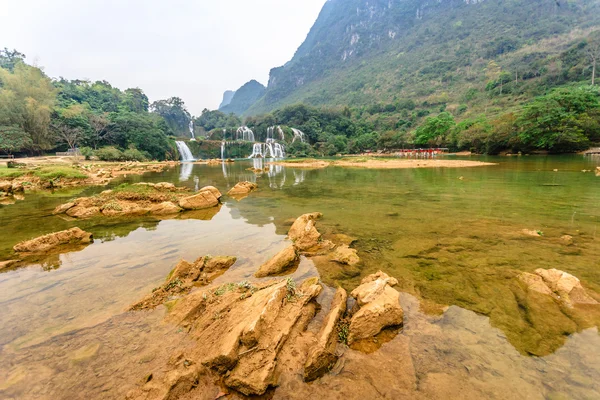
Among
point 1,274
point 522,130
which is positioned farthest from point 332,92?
point 1,274

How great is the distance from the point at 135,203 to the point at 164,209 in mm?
1693

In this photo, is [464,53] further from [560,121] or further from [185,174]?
[185,174]

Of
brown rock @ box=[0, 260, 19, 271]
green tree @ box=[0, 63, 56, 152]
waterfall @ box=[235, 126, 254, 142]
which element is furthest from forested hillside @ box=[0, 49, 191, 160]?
brown rock @ box=[0, 260, 19, 271]

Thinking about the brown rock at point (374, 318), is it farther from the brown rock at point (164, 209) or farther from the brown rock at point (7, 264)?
the brown rock at point (164, 209)

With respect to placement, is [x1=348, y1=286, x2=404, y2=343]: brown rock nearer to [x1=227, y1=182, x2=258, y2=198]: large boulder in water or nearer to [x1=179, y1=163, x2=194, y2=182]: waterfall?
[x1=227, y1=182, x2=258, y2=198]: large boulder in water

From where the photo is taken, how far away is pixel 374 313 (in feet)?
11.1

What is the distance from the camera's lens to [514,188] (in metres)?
13.6

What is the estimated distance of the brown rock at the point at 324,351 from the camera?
108 inches

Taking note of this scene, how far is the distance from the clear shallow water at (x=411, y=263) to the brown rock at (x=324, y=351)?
63cm

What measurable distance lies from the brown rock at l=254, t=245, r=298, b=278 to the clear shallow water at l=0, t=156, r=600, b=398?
271mm

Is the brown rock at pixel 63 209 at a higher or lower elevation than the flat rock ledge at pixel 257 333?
higher

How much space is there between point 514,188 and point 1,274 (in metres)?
19.2

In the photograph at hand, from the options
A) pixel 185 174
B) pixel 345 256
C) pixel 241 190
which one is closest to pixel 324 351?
pixel 345 256

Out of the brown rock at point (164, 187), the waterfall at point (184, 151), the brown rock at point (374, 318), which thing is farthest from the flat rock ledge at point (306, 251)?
the waterfall at point (184, 151)
